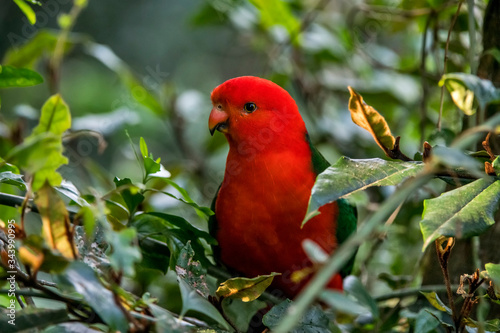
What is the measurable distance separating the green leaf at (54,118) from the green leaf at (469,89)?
2.09ft

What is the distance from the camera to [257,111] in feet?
4.89

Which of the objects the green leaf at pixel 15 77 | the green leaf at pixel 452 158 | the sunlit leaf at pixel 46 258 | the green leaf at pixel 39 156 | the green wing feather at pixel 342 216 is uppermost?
the green leaf at pixel 15 77

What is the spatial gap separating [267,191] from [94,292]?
2.52 ft

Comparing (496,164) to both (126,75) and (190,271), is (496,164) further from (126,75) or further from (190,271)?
(126,75)

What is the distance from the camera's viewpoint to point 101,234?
85 cm

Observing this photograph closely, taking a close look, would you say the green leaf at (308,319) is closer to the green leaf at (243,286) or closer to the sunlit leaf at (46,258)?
the green leaf at (243,286)

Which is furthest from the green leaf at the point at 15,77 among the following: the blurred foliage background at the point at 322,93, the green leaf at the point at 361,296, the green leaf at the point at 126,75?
the green leaf at the point at 126,75

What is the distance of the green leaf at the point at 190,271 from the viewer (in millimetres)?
888

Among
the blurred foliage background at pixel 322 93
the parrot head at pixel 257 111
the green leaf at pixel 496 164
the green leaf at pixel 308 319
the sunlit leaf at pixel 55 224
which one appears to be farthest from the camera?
the blurred foliage background at pixel 322 93

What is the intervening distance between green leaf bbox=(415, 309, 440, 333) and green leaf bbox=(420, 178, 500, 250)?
208mm

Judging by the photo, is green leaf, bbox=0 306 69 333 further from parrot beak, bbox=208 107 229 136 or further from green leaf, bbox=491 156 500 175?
parrot beak, bbox=208 107 229 136

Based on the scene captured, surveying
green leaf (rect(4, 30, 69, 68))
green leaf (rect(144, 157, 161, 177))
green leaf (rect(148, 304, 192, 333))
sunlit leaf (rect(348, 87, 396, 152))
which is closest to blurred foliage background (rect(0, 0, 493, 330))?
green leaf (rect(4, 30, 69, 68))

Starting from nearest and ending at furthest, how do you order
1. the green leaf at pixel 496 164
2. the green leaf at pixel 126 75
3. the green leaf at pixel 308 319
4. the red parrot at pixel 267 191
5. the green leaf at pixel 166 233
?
the green leaf at pixel 496 164, the green leaf at pixel 308 319, the green leaf at pixel 166 233, the red parrot at pixel 267 191, the green leaf at pixel 126 75

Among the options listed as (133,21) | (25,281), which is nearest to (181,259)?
(25,281)
